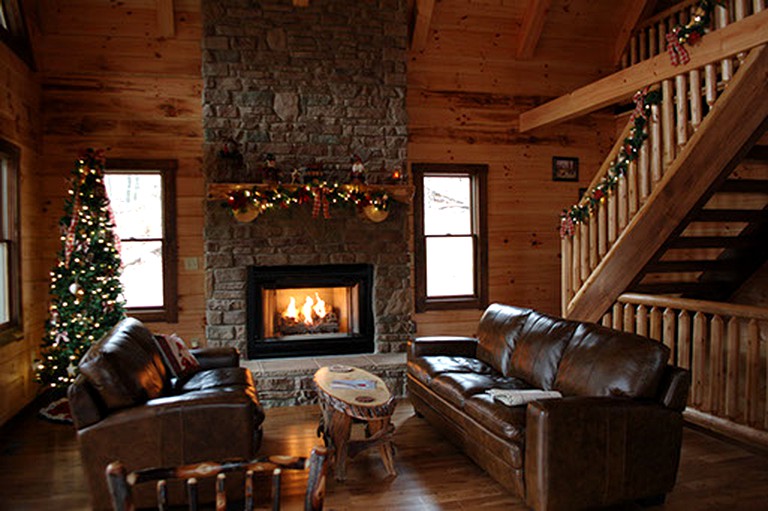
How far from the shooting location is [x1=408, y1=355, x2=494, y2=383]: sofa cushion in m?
4.46

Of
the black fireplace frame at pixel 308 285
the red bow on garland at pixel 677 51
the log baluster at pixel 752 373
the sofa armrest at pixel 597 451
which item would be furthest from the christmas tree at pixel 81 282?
the log baluster at pixel 752 373

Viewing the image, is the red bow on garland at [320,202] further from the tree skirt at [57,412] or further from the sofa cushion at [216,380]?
the tree skirt at [57,412]

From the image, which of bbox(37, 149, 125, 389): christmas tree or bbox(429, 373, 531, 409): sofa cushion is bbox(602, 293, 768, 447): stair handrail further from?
bbox(37, 149, 125, 389): christmas tree

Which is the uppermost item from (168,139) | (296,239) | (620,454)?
(168,139)

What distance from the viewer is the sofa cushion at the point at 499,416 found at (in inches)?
127

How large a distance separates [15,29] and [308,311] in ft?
12.8

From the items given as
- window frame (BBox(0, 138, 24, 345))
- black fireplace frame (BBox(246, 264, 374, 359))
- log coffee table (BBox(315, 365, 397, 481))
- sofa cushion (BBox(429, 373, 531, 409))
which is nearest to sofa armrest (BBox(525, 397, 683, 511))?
sofa cushion (BBox(429, 373, 531, 409))

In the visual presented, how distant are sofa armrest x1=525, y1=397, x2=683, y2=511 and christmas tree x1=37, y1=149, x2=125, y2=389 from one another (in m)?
4.04

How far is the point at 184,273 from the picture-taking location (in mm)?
6188

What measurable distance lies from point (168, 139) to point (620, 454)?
5185 mm

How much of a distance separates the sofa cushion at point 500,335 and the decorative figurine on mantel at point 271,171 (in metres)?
2.50

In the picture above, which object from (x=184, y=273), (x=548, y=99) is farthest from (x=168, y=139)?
(x=548, y=99)

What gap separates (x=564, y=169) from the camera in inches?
290

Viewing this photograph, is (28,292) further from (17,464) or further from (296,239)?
(296,239)
